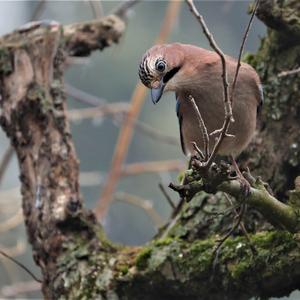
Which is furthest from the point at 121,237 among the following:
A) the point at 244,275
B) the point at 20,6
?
the point at 244,275

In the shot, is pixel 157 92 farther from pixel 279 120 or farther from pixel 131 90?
pixel 131 90

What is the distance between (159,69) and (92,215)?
3.51ft

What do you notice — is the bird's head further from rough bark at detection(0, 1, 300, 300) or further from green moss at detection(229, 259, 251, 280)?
green moss at detection(229, 259, 251, 280)

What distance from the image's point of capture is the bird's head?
12.2 ft

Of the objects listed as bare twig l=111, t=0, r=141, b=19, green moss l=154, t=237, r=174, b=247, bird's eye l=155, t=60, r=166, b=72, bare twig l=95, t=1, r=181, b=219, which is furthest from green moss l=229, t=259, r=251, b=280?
bare twig l=95, t=1, r=181, b=219

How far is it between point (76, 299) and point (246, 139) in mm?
1179

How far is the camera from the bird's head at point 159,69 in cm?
372

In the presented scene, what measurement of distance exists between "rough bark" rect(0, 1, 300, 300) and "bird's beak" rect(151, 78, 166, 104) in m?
0.79

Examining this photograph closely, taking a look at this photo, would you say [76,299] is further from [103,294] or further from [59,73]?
[59,73]

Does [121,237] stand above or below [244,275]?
below

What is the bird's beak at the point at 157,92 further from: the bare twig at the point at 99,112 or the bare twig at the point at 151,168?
the bare twig at the point at 151,168

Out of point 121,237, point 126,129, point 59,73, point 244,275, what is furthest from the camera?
point 121,237

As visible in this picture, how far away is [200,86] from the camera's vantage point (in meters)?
4.14

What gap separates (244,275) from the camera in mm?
3973
